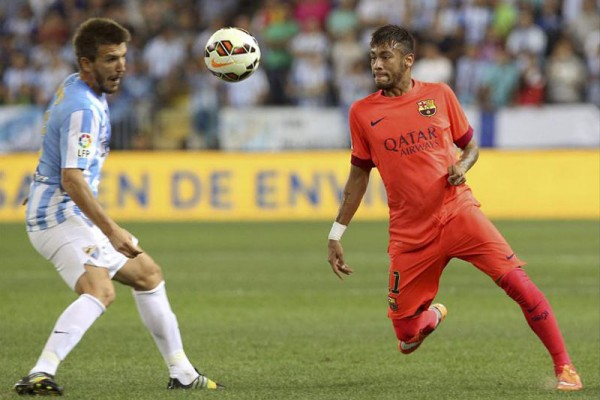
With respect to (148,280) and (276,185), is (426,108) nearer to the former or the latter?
(148,280)

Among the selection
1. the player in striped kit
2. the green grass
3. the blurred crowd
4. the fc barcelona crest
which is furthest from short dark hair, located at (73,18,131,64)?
the blurred crowd

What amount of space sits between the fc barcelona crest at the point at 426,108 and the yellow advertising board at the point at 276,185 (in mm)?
12741

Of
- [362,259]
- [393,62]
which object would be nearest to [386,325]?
[393,62]

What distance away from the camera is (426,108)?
7.50 m

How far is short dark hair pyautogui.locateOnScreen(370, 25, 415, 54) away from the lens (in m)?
7.39

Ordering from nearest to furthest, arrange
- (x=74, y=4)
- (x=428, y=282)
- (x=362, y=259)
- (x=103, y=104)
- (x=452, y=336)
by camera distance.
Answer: (x=103, y=104) → (x=428, y=282) → (x=452, y=336) → (x=362, y=259) → (x=74, y=4)

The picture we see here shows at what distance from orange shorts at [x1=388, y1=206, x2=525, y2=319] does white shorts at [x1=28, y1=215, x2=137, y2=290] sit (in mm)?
1744

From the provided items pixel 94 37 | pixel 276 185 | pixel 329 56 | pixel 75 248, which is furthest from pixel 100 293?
pixel 329 56

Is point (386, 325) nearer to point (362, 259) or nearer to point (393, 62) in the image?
point (393, 62)

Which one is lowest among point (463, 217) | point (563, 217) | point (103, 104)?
point (563, 217)

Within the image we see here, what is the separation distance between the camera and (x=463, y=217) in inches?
292

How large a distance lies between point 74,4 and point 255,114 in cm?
634

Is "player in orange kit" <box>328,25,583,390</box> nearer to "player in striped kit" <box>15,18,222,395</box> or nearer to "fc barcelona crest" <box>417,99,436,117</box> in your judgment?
"fc barcelona crest" <box>417,99,436,117</box>

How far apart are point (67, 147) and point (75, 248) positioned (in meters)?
0.61
